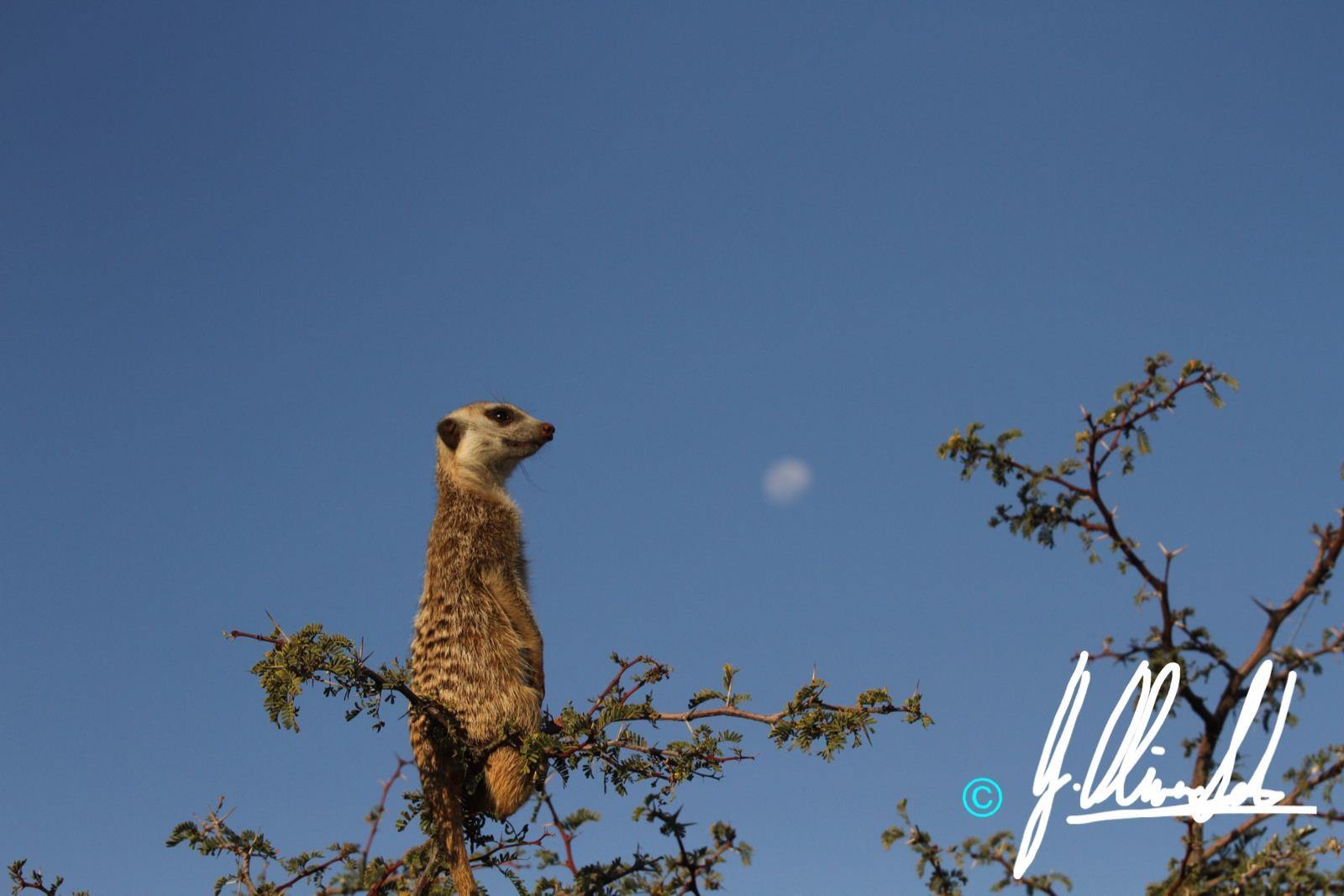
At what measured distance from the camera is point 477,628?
798 cm

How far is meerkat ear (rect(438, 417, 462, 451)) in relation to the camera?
10.1 metres

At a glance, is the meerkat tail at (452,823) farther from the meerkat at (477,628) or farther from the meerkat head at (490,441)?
the meerkat head at (490,441)

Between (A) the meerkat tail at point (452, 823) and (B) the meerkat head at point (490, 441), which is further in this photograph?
(B) the meerkat head at point (490, 441)

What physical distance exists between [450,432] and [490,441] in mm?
364

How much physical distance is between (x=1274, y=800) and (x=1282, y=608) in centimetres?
77

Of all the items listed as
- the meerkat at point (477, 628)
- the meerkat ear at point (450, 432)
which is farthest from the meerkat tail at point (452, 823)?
the meerkat ear at point (450, 432)

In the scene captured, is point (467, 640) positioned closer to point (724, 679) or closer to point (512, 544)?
point (512, 544)

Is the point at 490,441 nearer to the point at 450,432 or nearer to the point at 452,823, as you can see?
the point at 450,432

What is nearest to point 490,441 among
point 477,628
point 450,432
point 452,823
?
point 450,432

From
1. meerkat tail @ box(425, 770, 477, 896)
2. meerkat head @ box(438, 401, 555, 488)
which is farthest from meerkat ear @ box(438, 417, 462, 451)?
meerkat tail @ box(425, 770, 477, 896)

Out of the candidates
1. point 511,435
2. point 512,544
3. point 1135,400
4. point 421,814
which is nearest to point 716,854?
point 1135,400

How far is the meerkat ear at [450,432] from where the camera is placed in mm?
10102

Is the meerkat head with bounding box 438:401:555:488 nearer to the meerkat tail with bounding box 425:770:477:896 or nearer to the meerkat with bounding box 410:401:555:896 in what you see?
the meerkat with bounding box 410:401:555:896

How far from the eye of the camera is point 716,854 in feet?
14.3
